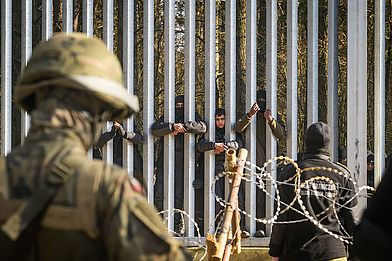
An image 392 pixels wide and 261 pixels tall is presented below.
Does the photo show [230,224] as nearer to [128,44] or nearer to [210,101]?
[210,101]

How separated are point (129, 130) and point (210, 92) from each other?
101 cm

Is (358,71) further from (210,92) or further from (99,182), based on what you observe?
(99,182)

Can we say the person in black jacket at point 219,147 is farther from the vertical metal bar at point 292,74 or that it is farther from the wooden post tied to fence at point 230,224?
the wooden post tied to fence at point 230,224

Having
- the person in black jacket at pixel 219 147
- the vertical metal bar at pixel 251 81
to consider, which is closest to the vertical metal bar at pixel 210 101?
the person in black jacket at pixel 219 147

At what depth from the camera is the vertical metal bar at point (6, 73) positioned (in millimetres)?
12406

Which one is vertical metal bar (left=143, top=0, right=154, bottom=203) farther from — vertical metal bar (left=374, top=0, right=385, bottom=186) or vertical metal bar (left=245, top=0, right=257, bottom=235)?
vertical metal bar (left=374, top=0, right=385, bottom=186)

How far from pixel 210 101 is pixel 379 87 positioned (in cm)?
182

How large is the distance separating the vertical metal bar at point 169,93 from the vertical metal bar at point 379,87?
2185 mm

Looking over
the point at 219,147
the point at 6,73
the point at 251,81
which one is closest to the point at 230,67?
the point at 251,81

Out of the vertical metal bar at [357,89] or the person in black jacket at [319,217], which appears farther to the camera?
the vertical metal bar at [357,89]

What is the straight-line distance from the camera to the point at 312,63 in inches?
468

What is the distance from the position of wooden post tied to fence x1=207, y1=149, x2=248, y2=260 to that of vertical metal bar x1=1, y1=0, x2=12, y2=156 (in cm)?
357

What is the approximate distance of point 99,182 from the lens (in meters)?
3.74

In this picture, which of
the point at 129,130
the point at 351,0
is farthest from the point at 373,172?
the point at 129,130
